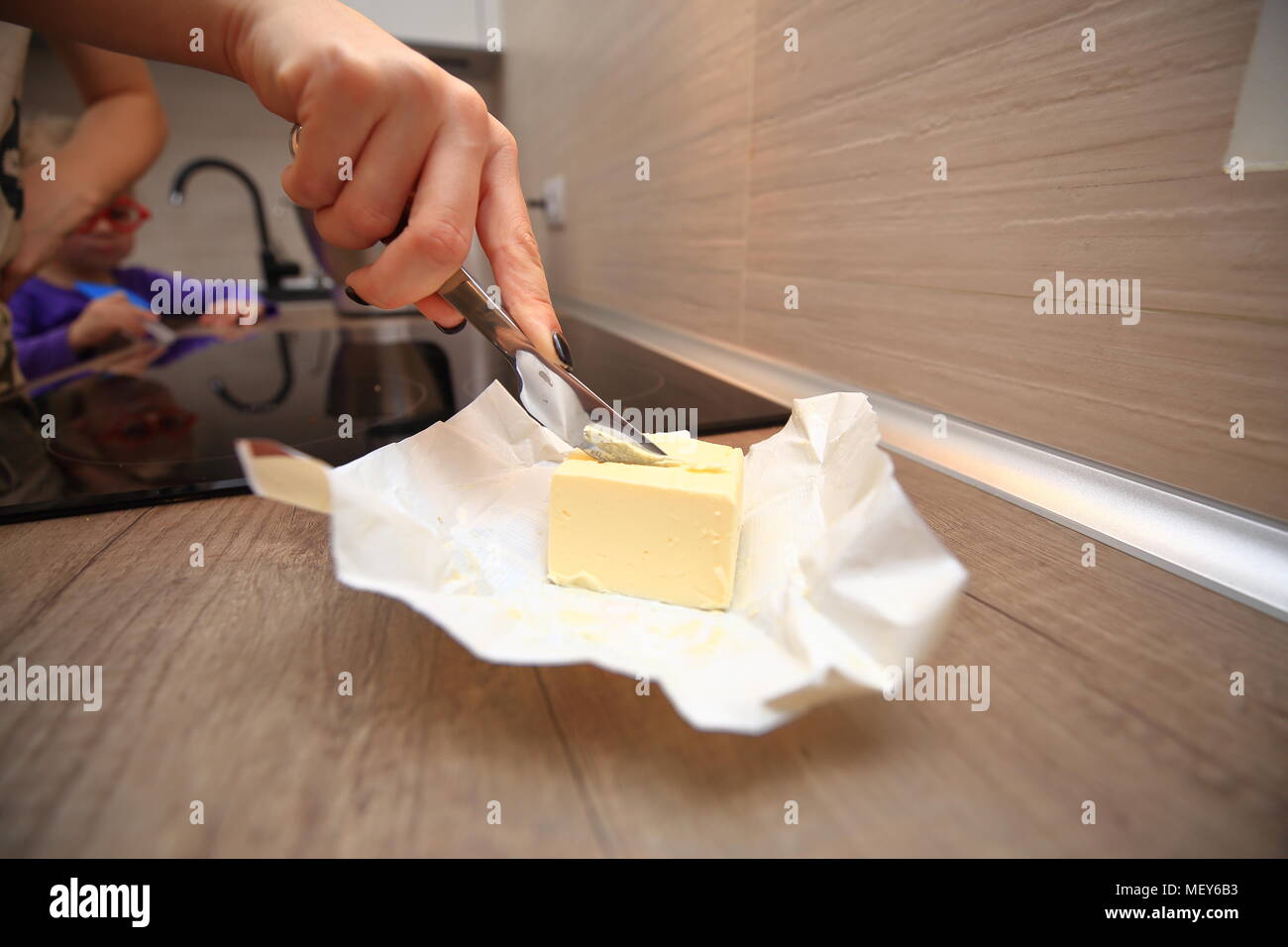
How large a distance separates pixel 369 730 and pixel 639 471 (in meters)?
0.23

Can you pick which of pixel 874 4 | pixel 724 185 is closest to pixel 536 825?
pixel 874 4

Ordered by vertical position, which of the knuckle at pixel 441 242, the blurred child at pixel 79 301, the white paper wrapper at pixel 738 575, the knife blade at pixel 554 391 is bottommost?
the white paper wrapper at pixel 738 575

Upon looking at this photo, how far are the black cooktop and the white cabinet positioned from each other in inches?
43.9

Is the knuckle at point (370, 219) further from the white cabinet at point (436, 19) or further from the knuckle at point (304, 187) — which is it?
the white cabinet at point (436, 19)

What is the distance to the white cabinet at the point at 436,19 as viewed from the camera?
6.17 feet

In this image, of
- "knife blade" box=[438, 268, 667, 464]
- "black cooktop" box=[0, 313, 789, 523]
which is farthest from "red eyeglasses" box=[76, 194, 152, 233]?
"knife blade" box=[438, 268, 667, 464]

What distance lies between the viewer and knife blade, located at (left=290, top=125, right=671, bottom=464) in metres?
0.50

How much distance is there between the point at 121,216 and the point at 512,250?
68.3 inches

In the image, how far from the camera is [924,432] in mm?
711

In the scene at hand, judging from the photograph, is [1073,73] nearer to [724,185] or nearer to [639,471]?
[639,471]

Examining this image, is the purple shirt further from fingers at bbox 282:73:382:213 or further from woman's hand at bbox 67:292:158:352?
fingers at bbox 282:73:382:213

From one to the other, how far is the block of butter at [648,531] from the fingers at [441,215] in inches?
7.5

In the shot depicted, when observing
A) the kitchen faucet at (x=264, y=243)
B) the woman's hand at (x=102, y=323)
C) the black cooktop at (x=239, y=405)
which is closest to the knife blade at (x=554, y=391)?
the black cooktop at (x=239, y=405)

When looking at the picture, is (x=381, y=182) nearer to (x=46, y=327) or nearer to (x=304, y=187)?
(x=304, y=187)
